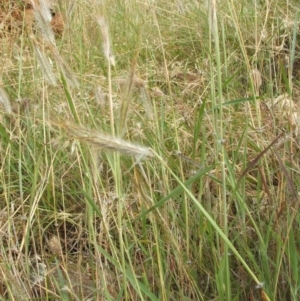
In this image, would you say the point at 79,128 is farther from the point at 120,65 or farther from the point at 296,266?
the point at 120,65

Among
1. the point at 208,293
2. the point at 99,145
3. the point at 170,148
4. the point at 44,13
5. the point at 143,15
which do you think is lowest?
the point at 208,293

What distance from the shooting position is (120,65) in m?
2.37

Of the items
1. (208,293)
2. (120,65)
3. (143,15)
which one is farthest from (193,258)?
(143,15)

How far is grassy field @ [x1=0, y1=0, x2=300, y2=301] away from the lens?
3.21 ft

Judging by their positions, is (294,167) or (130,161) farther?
(130,161)

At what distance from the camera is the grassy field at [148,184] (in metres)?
0.98

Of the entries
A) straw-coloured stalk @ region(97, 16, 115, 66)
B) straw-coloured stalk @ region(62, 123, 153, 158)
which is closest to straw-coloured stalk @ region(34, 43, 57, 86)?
straw-coloured stalk @ region(97, 16, 115, 66)

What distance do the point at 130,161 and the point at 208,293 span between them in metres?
0.43

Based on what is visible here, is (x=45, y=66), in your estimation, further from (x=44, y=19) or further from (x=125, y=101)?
(x=125, y=101)

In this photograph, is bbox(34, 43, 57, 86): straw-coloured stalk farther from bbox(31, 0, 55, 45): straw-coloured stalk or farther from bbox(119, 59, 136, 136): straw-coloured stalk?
bbox(119, 59, 136, 136): straw-coloured stalk

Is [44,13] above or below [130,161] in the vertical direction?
above

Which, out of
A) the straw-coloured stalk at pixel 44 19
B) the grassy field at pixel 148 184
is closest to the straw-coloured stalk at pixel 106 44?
the grassy field at pixel 148 184

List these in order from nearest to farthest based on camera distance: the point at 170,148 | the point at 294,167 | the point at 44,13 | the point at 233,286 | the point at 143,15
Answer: the point at 44,13 → the point at 233,286 → the point at 294,167 → the point at 170,148 → the point at 143,15

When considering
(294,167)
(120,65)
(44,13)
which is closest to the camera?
(44,13)
